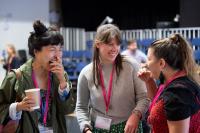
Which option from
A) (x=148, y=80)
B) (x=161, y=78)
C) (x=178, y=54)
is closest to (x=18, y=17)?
(x=148, y=80)

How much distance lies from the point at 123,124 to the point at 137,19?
1243 centimetres

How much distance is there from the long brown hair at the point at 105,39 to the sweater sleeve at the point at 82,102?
0.28 feet

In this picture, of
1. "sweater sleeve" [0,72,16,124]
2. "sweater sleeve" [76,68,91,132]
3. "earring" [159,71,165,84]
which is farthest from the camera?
"sweater sleeve" [76,68,91,132]

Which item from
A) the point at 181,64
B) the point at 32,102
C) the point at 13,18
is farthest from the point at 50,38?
the point at 13,18

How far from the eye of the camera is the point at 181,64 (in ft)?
5.80

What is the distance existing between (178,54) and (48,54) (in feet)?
2.46

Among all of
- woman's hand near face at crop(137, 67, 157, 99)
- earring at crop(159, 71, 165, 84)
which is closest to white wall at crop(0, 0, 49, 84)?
woman's hand near face at crop(137, 67, 157, 99)

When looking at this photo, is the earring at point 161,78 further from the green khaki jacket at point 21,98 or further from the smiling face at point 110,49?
the green khaki jacket at point 21,98

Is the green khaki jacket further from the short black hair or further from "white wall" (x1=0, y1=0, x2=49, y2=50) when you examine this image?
"white wall" (x1=0, y1=0, x2=49, y2=50)

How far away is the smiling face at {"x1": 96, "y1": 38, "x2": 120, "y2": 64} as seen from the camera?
7.49 ft

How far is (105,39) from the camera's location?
229cm

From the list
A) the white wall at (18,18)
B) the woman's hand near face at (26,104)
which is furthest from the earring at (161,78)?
the white wall at (18,18)

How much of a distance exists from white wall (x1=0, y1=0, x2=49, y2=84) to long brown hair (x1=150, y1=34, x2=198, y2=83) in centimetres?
962

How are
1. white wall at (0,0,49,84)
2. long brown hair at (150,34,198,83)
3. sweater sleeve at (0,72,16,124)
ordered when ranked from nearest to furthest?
long brown hair at (150,34,198,83)
sweater sleeve at (0,72,16,124)
white wall at (0,0,49,84)
